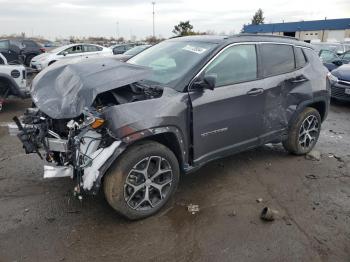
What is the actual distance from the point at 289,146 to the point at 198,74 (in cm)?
225

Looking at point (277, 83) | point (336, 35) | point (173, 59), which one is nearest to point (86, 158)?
point (173, 59)

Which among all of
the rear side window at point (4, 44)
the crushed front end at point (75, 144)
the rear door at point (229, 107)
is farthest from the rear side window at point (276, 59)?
the rear side window at point (4, 44)

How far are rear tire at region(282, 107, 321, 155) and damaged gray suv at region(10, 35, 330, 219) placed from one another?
0.36 meters

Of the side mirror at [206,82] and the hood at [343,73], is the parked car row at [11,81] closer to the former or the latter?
the side mirror at [206,82]

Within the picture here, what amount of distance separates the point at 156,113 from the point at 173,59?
1.14 metres

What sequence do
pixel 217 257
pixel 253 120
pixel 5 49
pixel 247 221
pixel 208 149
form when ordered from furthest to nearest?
pixel 5 49, pixel 253 120, pixel 208 149, pixel 247 221, pixel 217 257

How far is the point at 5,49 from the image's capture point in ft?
53.9

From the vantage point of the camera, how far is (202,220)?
12.0ft

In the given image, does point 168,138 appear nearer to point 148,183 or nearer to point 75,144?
point 148,183

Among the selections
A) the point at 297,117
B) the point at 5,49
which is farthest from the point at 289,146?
the point at 5,49

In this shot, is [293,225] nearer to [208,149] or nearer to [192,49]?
[208,149]

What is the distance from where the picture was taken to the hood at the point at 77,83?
345 centimetres

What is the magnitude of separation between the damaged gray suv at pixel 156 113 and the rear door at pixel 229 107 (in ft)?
0.04

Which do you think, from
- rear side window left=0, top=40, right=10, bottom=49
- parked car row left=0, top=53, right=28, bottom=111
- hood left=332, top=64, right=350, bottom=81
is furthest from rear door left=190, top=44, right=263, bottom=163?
rear side window left=0, top=40, right=10, bottom=49
